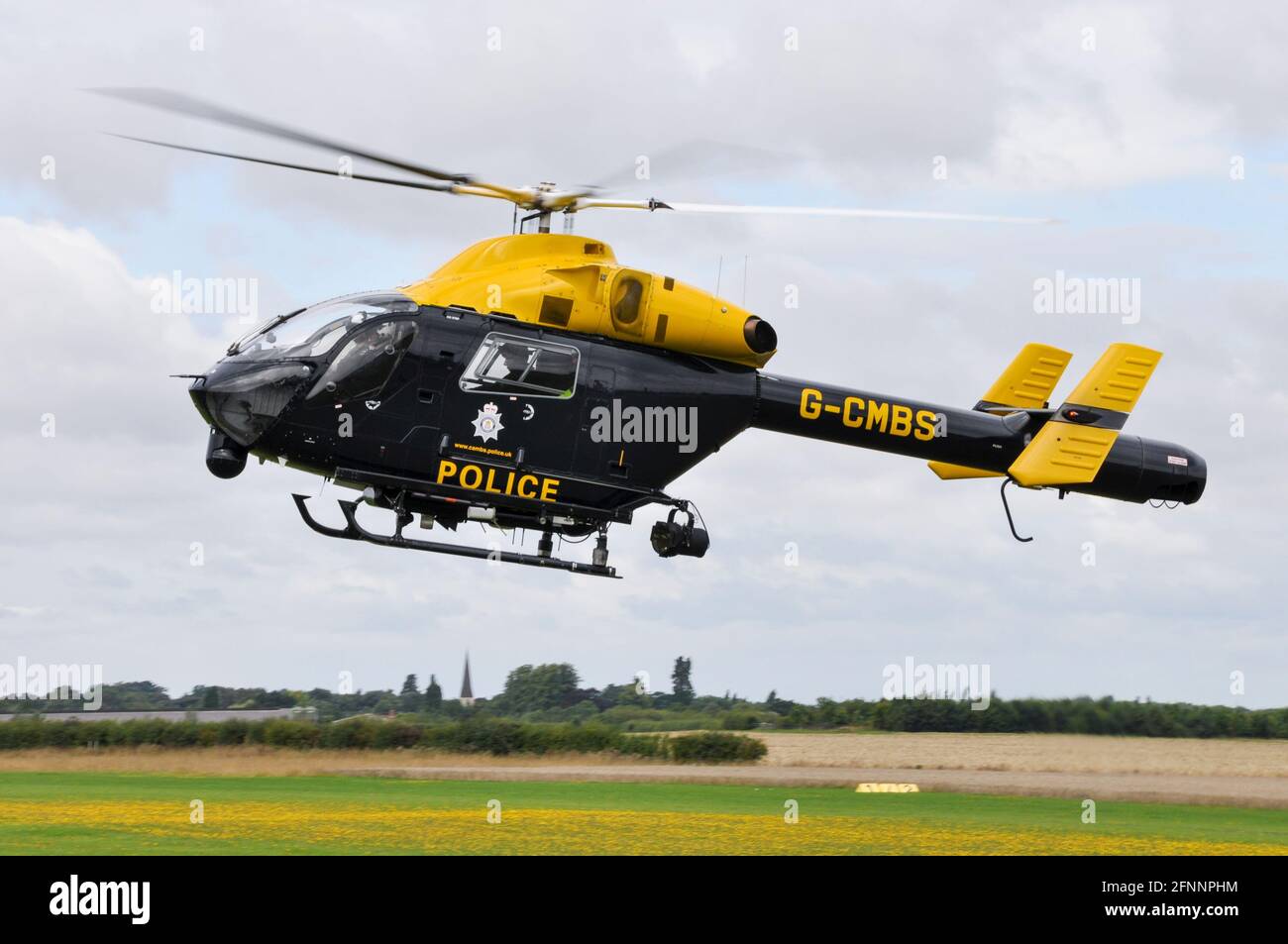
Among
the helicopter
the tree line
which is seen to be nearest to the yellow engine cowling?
the helicopter

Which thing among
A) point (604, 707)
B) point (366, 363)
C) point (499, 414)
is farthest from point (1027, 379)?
point (604, 707)

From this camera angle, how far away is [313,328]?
1977cm

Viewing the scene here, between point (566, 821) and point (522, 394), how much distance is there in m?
9.29

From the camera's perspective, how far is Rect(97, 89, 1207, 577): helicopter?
19625mm

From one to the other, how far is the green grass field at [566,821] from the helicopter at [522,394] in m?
5.27

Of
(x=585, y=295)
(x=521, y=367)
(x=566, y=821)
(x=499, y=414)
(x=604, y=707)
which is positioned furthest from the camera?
(x=604, y=707)

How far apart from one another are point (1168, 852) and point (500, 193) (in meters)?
14.5

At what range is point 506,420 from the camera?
2041cm

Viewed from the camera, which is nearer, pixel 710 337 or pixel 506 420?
pixel 506 420

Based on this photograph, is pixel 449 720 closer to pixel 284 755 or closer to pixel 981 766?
pixel 284 755

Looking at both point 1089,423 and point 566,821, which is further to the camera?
point 566,821

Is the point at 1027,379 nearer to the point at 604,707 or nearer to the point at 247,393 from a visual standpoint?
the point at 247,393
